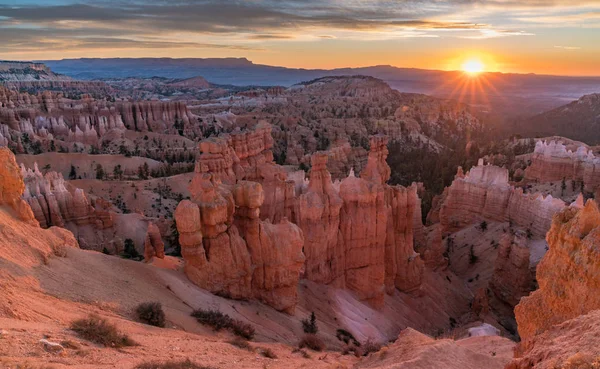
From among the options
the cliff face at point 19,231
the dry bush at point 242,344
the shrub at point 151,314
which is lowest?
the dry bush at point 242,344

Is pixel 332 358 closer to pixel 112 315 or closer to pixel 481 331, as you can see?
pixel 112 315

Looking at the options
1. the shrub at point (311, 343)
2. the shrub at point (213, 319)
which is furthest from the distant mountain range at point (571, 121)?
the shrub at point (213, 319)

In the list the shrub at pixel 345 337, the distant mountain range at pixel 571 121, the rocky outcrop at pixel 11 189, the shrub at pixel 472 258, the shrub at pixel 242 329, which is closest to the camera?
the shrub at pixel 242 329

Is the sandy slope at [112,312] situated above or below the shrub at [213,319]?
above

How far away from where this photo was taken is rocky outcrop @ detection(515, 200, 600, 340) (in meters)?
6.93

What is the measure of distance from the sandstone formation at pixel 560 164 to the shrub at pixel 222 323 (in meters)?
30.1

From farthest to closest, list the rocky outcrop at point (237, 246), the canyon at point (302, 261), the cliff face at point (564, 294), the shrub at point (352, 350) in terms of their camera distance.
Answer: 1. the rocky outcrop at point (237, 246)
2. the shrub at point (352, 350)
3. the canyon at point (302, 261)
4. the cliff face at point (564, 294)

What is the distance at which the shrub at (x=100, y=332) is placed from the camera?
7250 mm

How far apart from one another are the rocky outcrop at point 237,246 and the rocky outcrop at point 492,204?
671 inches

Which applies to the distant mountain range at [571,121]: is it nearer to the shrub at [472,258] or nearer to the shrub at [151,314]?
the shrub at [472,258]

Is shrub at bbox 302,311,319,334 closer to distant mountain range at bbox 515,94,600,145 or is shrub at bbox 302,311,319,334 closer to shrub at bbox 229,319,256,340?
shrub at bbox 229,319,256,340

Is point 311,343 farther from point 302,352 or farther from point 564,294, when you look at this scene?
point 564,294

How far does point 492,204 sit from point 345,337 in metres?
18.3

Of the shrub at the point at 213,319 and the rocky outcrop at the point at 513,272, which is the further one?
the rocky outcrop at the point at 513,272
